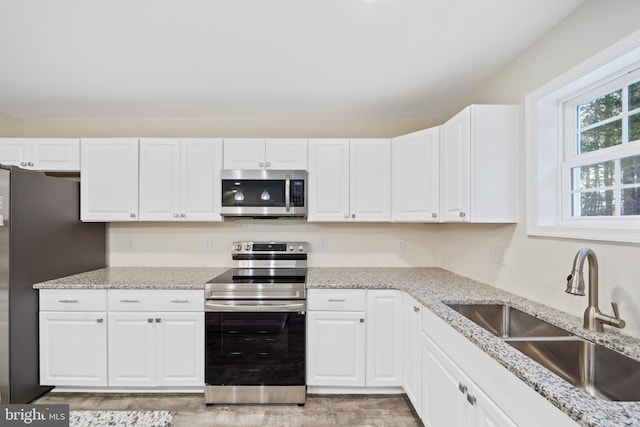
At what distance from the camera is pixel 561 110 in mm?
1842

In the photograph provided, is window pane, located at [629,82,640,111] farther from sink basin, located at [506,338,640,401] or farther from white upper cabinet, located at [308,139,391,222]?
white upper cabinet, located at [308,139,391,222]

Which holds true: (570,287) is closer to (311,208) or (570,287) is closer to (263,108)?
(311,208)

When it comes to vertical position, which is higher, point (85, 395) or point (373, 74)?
point (373, 74)

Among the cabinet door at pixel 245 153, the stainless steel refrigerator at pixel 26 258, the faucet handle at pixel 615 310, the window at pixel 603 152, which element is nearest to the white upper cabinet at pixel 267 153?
the cabinet door at pixel 245 153

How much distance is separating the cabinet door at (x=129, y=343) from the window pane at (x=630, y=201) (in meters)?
2.85

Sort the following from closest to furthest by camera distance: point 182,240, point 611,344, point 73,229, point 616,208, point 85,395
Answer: point 611,344 < point 616,208 < point 85,395 < point 73,229 < point 182,240

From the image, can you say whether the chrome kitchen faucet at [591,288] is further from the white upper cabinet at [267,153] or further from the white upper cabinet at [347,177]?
the white upper cabinet at [267,153]

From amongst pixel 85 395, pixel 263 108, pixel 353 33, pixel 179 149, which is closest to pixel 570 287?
pixel 353 33

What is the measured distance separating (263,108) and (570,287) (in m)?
2.49

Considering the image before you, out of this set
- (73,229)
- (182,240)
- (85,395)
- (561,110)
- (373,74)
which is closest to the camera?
(561,110)

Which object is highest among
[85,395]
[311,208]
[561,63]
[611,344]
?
[561,63]

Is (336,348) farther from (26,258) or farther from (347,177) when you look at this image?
(26,258)

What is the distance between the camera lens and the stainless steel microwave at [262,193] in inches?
108

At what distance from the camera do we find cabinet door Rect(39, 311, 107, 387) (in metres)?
2.35
